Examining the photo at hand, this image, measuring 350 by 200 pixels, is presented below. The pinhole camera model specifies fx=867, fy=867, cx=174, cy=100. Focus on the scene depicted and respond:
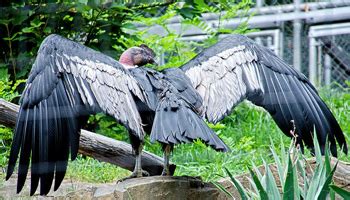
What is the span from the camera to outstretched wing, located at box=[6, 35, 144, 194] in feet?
9.54

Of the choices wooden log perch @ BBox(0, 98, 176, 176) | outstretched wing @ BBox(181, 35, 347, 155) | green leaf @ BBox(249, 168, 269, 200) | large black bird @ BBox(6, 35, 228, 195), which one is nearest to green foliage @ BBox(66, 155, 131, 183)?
wooden log perch @ BBox(0, 98, 176, 176)

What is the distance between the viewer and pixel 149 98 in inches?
123

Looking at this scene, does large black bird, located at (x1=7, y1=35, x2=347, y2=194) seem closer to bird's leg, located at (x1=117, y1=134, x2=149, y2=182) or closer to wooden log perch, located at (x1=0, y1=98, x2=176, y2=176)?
bird's leg, located at (x1=117, y1=134, x2=149, y2=182)

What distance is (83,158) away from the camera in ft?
13.4

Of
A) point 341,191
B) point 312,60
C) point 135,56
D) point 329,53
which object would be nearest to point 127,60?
point 135,56

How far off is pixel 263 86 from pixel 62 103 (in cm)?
82

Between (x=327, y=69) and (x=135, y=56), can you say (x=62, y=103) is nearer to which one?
(x=135, y=56)

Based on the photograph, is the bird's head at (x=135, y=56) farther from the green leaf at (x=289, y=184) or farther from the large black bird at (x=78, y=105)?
the green leaf at (x=289, y=184)

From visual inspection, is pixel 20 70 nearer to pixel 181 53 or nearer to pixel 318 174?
pixel 181 53

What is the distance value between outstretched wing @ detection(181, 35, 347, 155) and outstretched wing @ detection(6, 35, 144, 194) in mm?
331

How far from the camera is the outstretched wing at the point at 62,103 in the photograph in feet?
9.54

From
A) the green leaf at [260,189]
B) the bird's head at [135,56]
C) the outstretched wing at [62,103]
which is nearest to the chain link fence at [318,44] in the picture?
the bird's head at [135,56]

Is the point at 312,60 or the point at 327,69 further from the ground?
the point at 312,60

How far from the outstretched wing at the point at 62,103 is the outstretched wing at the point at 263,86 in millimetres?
331
